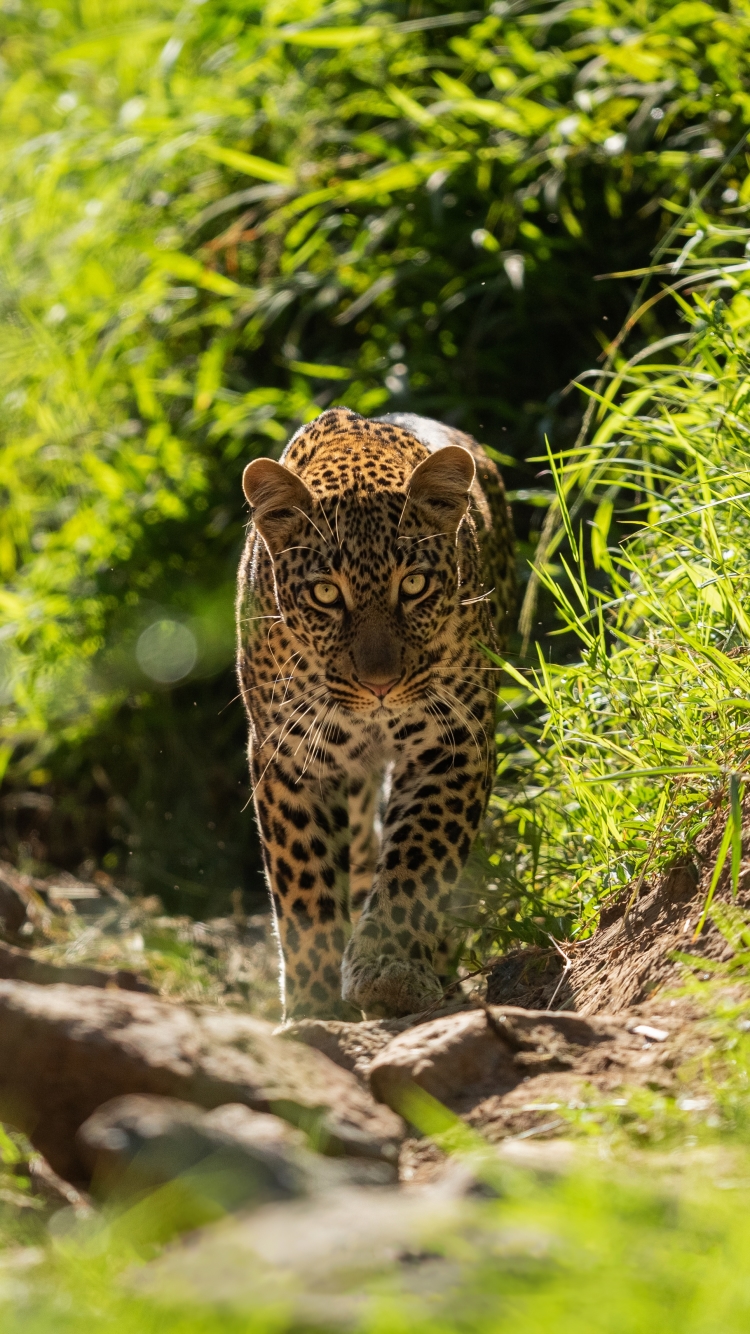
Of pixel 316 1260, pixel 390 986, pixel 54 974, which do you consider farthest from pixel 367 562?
pixel 316 1260

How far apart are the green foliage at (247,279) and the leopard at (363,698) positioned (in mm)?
1529

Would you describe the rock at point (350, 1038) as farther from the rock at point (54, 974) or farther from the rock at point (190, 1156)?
the rock at point (190, 1156)

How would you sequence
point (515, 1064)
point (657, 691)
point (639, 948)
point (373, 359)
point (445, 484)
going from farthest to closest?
point (373, 359) → point (445, 484) → point (657, 691) → point (639, 948) → point (515, 1064)

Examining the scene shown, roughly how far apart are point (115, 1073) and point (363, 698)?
7.04 ft

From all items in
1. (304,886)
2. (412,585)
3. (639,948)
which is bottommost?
(304,886)

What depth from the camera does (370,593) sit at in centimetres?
484

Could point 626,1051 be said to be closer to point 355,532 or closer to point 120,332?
point 355,532

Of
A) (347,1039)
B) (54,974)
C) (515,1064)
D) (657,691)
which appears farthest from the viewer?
(54,974)

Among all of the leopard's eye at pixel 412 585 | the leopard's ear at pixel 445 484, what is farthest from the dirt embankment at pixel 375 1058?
the leopard's ear at pixel 445 484

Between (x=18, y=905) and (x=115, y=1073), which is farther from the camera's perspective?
(x=18, y=905)

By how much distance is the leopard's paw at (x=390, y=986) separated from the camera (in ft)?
14.6

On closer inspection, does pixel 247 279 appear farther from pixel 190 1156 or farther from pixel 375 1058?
pixel 190 1156

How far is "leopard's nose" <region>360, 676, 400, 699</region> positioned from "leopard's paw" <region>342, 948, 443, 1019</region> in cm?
80

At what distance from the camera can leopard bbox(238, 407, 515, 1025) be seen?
4777 millimetres
